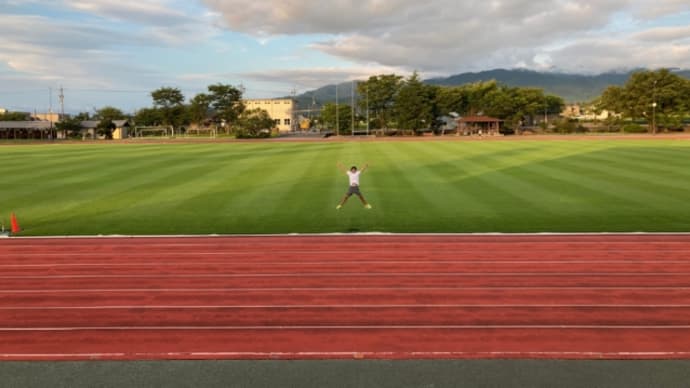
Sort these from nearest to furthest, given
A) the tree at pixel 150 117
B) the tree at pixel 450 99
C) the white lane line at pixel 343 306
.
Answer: the white lane line at pixel 343 306 < the tree at pixel 450 99 < the tree at pixel 150 117

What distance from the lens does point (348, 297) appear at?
8.55m

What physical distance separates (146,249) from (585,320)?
30.8ft

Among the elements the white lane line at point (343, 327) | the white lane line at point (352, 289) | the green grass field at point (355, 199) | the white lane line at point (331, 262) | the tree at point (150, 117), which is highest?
the tree at point (150, 117)

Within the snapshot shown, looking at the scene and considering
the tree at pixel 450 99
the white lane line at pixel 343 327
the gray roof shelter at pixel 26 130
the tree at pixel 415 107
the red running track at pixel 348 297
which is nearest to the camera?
the red running track at pixel 348 297

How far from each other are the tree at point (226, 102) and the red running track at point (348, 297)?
298 ft

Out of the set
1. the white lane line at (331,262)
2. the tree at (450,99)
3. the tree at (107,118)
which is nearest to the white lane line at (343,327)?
the white lane line at (331,262)

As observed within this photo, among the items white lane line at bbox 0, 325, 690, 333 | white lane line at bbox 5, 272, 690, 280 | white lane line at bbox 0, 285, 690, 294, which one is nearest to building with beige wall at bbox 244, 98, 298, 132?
white lane line at bbox 5, 272, 690, 280

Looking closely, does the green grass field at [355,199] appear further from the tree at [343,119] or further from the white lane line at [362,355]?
the tree at [343,119]

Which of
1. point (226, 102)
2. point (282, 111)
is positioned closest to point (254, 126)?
point (226, 102)

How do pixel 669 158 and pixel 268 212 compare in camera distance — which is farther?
pixel 669 158

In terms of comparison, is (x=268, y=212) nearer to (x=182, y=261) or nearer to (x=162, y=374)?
(x=182, y=261)

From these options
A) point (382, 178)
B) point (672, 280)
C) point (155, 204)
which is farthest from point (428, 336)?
point (382, 178)

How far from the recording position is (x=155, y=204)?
58.3 feet

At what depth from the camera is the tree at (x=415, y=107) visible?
85.0m
